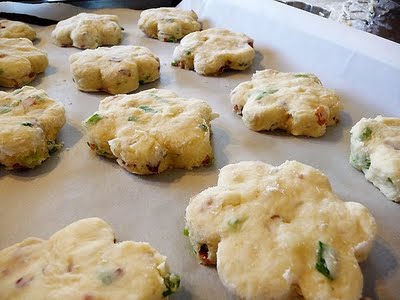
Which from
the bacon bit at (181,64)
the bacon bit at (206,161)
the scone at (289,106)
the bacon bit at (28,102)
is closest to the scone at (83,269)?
the bacon bit at (206,161)

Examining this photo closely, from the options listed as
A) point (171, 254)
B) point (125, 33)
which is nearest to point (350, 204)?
point (171, 254)

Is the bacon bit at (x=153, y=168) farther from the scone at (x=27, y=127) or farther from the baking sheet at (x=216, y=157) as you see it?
the scone at (x=27, y=127)

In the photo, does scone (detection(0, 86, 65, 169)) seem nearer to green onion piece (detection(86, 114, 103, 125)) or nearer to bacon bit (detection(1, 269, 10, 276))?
green onion piece (detection(86, 114, 103, 125))

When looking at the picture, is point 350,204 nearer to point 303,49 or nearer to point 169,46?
point 303,49

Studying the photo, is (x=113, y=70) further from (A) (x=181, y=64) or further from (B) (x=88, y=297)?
(B) (x=88, y=297)

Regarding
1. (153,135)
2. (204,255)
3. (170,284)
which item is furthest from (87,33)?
(170,284)

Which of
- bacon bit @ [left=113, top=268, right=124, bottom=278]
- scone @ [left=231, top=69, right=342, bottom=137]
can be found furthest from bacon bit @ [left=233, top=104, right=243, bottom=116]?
bacon bit @ [left=113, top=268, right=124, bottom=278]
